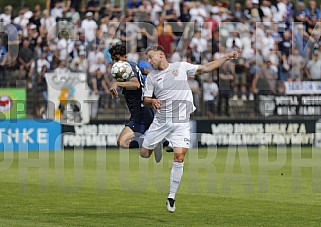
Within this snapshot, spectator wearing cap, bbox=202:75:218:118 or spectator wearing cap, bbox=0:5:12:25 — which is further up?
spectator wearing cap, bbox=0:5:12:25

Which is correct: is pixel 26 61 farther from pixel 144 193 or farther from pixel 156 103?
pixel 156 103

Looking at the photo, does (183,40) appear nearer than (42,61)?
No

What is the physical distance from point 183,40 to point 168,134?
12157 mm

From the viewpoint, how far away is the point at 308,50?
25453 millimetres

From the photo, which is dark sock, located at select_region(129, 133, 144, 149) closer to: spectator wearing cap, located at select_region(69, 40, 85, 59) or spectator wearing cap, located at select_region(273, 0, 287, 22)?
spectator wearing cap, located at select_region(69, 40, 85, 59)

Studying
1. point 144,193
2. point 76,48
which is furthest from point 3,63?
point 144,193

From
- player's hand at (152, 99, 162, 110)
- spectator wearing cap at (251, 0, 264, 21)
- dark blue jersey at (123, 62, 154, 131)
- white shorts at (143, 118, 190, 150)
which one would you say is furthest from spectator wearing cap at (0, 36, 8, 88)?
player's hand at (152, 99, 162, 110)

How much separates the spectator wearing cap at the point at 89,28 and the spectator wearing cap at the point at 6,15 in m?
2.10

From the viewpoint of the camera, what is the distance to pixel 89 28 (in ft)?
80.4

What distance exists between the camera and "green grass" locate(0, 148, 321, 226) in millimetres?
11500

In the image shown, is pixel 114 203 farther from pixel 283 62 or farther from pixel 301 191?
pixel 283 62

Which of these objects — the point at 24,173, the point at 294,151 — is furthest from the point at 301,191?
the point at 294,151

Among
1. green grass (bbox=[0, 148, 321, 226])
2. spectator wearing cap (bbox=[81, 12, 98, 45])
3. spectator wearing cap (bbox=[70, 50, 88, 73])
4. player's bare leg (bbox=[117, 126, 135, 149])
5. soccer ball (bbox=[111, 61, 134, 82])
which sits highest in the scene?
spectator wearing cap (bbox=[81, 12, 98, 45])
